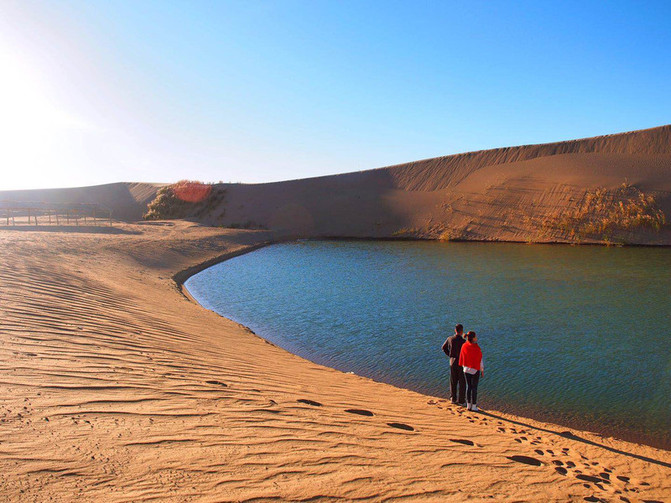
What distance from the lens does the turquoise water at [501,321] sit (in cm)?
792

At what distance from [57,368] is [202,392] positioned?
161cm

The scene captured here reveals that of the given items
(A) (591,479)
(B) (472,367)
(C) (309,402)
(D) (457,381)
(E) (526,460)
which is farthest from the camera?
(D) (457,381)

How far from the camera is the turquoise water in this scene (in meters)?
7.92

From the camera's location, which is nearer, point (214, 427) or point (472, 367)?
point (214, 427)

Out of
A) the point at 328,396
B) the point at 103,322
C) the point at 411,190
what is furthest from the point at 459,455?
the point at 411,190

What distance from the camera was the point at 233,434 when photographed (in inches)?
166

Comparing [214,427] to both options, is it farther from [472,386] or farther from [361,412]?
[472,386]

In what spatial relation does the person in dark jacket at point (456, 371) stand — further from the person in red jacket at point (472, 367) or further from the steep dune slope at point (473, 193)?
the steep dune slope at point (473, 193)

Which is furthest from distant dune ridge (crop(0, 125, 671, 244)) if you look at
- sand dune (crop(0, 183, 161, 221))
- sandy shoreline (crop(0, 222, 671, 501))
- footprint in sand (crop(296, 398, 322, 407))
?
footprint in sand (crop(296, 398, 322, 407))

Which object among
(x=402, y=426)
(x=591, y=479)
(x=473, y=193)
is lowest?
(x=591, y=479)

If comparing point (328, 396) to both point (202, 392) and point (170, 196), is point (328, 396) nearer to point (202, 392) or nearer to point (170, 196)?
point (202, 392)

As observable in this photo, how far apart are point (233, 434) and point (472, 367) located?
4110mm

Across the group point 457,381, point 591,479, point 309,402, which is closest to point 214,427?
point 309,402

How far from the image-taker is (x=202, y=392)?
17.5 ft
